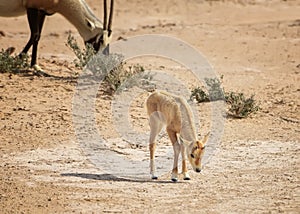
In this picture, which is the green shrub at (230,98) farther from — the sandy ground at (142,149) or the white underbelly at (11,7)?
the white underbelly at (11,7)

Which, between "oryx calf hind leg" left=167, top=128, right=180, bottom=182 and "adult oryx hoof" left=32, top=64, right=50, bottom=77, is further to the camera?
"adult oryx hoof" left=32, top=64, right=50, bottom=77

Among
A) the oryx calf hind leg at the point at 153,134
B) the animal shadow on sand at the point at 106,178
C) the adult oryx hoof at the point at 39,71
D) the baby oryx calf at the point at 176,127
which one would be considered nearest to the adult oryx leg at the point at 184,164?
the baby oryx calf at the point at 176,127

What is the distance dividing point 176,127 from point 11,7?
20.7 feet

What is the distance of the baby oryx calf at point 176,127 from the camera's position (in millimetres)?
8547

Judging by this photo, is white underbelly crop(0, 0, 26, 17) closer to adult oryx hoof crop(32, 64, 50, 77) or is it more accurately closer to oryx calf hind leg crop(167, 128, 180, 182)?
adult oryx hoof crop(32, 64, 50, 77)

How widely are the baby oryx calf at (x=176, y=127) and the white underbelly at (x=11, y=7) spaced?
18.6 feet

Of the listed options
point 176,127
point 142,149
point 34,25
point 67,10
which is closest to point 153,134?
point 176,127

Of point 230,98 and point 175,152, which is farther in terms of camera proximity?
point 230,98

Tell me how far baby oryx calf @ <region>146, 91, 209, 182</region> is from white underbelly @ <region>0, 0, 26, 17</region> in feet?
18.6

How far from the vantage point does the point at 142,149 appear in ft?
33.6

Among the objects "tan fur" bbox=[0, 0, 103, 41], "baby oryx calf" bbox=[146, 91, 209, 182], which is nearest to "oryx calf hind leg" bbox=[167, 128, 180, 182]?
"baby oryx calf" bbox=[146, 91, 209, 182]

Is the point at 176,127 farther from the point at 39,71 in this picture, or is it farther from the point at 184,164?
the point at 39,71

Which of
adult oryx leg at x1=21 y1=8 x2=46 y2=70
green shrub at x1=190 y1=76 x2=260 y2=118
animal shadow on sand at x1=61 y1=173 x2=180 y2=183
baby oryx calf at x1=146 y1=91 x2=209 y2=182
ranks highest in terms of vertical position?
adult oryx leg at x1=21 y1=8 x2=46 y2=70

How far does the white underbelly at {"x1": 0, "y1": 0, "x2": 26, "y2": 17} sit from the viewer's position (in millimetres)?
14070
